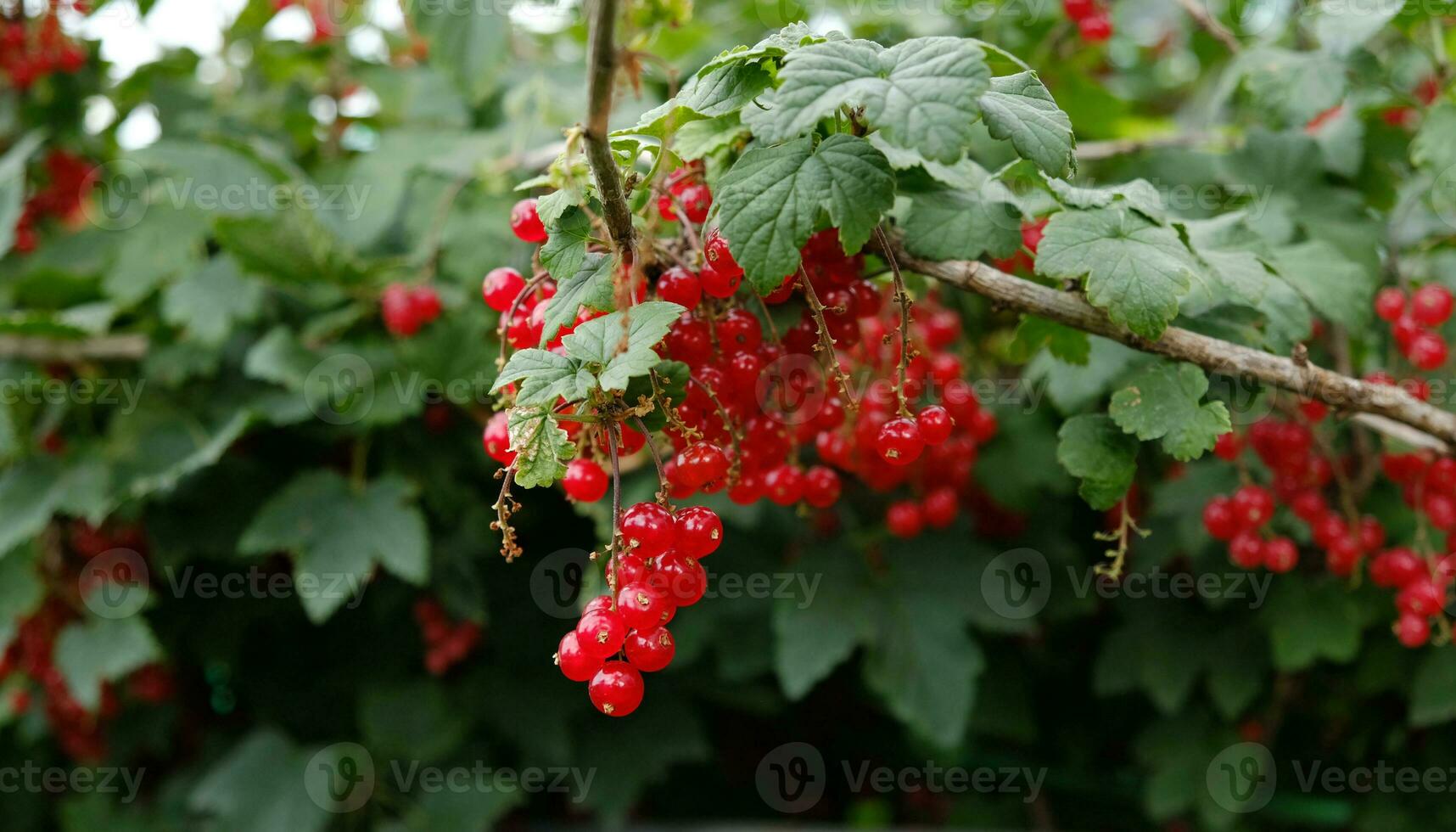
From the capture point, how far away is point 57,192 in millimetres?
1975

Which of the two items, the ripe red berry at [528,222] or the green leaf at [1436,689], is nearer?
the ripe red berry at [528,222]

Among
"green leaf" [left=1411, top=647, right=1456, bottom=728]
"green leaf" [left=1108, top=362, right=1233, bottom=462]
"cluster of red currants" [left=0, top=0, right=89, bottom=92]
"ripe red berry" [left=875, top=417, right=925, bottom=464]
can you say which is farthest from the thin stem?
"cluster of red currants" [left=0, top=0, right=89, bottom=92]

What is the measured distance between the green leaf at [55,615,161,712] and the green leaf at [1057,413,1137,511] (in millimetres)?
1453

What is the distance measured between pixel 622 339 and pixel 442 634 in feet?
4.02

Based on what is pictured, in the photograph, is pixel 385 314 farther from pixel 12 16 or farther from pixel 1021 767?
pixel 1021 767

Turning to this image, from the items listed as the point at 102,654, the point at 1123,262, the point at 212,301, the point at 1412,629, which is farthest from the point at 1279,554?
the point at 102,654

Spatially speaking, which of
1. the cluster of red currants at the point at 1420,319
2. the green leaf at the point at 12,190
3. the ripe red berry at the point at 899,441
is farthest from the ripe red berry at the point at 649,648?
the green leaf at the point at 12,190

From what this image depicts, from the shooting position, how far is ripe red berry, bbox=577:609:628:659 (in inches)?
25.9

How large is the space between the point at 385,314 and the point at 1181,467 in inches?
51.5

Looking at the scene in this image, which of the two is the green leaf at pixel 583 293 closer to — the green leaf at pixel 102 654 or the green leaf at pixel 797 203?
the green leaf at pixel 797 203

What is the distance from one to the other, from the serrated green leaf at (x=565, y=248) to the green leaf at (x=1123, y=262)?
1.26ft

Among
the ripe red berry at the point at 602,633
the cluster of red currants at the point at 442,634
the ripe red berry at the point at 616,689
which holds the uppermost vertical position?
the ripe red berry at the point at 602,633

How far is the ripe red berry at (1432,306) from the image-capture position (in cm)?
123

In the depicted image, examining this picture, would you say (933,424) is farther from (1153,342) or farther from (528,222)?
(528,222)
